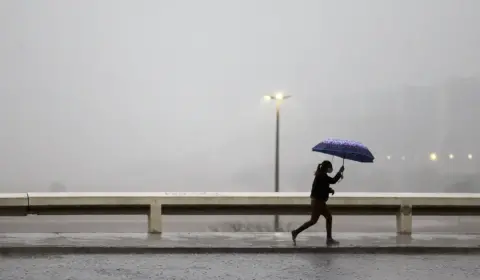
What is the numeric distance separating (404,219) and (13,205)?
8.42 meters

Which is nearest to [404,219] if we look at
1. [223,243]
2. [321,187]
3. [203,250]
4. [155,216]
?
[321,187]

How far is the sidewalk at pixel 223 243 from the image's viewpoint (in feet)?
35.1

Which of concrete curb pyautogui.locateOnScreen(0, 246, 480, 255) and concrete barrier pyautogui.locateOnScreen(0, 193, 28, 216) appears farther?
concrete barrier pyautogui.locateOnScreen(0, 193, 28, 216)

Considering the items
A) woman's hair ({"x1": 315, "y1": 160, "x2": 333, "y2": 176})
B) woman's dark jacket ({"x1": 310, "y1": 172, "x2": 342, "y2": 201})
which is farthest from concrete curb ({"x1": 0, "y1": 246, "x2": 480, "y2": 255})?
woman's hair ({"x1": 315, "y1": 160, "x2": 333, "y2": 176})

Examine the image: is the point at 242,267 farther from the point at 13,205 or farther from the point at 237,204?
the point at 13,205

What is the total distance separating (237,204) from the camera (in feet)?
42.5

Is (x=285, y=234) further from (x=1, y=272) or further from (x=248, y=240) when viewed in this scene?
(x=1, y=272)

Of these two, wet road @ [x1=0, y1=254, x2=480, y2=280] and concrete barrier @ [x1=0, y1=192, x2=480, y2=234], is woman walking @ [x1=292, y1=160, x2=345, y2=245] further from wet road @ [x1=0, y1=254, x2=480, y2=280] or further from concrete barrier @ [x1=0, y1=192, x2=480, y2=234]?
concrete barrier @ [x1=0, y1=192, x2=480, y2=234]

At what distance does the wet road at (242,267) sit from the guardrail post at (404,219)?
2.60 meters

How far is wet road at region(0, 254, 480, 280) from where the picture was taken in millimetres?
8422

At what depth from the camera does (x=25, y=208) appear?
12633 millimetres

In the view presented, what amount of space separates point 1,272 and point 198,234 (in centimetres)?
504

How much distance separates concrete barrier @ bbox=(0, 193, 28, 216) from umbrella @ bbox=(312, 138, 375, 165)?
6142 millimetres

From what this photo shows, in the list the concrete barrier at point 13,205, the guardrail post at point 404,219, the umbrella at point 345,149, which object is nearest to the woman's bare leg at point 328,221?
the umbrella at point 345,149
